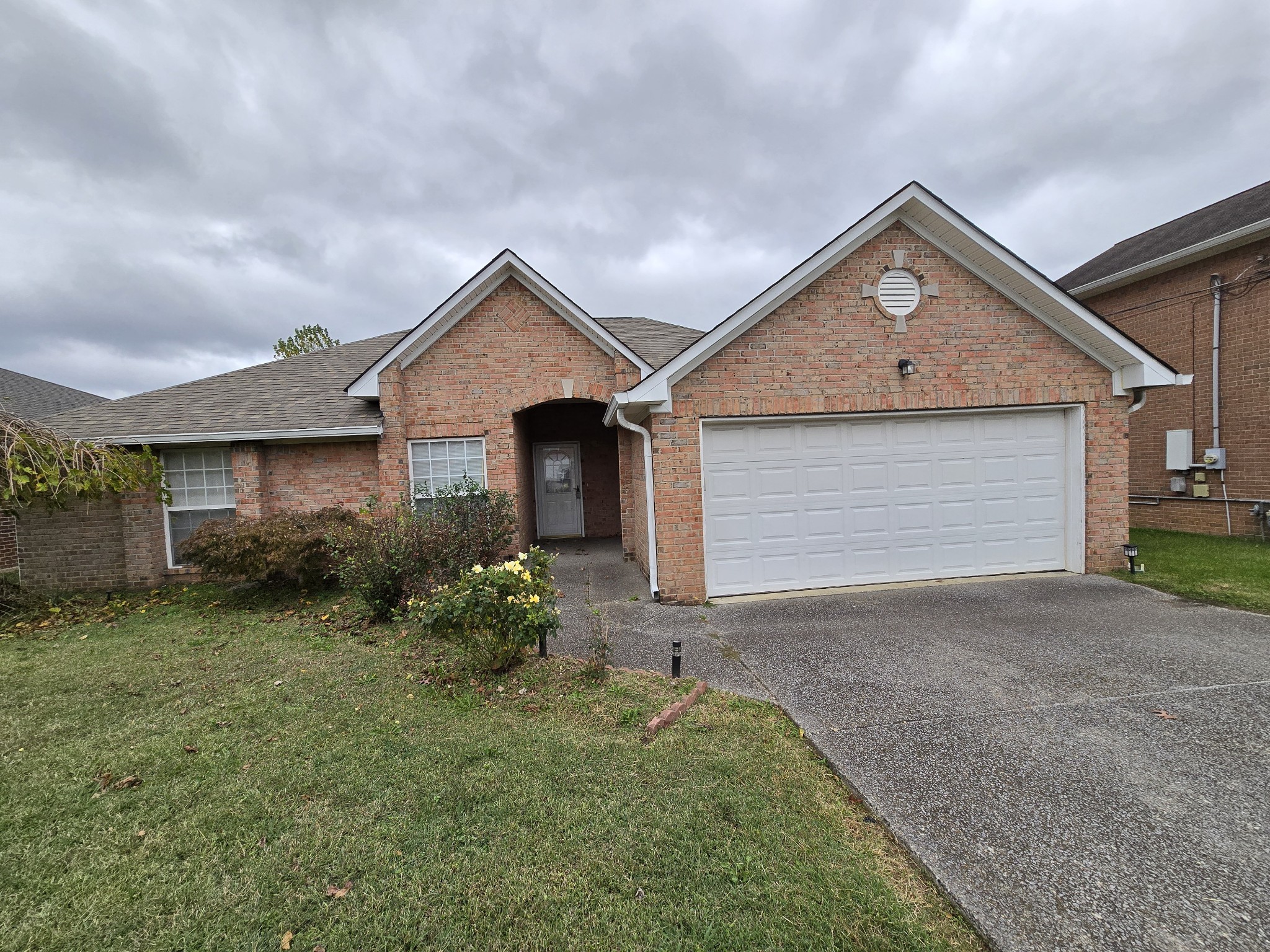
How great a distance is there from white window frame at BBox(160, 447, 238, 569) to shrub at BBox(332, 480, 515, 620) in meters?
3.26

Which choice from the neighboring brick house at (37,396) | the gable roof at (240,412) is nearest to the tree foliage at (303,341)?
the neighboring brick house at (37,396)

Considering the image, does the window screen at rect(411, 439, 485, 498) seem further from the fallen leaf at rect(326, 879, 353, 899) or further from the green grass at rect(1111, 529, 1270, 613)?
the green grass at rect(1111, 529, 1270, 613)

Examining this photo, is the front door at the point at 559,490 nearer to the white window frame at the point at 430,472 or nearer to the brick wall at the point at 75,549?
the white window frame at the point at 430,472

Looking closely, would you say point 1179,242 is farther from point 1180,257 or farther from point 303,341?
point 303,341

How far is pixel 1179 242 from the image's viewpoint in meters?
12.1

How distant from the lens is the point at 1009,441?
791cm

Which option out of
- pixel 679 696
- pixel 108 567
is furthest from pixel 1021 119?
pixel 108 567

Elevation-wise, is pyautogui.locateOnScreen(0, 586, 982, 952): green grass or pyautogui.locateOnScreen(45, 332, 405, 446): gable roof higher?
pyautogui.locateOnScreen(45, 332, 405, 446): gable roof

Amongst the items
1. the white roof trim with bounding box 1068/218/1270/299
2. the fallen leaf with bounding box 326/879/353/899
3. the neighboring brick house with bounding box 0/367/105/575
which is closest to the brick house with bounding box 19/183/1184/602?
the white roof trim with bounding box 1068/218/1270/299

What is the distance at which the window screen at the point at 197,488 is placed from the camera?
380 inches

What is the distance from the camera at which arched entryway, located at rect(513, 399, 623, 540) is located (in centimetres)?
1366

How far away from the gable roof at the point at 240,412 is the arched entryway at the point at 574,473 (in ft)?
15.0

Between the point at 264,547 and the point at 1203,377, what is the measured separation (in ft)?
61.0

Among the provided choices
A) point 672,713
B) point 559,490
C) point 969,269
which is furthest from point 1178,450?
point 559,490
